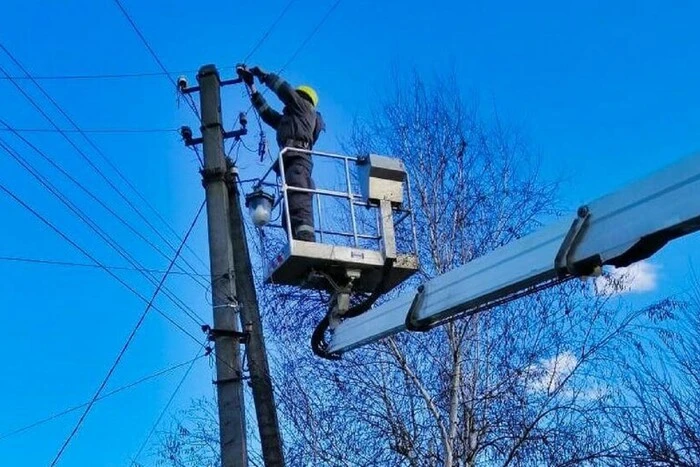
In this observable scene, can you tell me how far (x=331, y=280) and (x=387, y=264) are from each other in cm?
47

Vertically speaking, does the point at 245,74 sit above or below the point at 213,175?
above

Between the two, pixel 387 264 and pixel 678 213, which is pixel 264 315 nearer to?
pixel 387 264

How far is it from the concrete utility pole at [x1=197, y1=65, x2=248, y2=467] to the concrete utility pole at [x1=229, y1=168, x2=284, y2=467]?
223 millimetres

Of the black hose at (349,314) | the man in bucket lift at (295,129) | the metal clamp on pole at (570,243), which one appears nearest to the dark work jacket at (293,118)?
the man in bucket lift at (295,129)

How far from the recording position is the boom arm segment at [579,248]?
3.39 m

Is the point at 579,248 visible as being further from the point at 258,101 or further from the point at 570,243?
the point at 258,101

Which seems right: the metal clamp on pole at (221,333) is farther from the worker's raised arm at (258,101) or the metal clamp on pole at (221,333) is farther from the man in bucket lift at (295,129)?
the worker's raised arm at (258,101)

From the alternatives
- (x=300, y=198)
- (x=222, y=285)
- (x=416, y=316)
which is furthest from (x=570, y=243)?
(x=222, y=285)

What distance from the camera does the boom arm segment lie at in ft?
11.1

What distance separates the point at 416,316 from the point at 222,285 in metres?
2.14

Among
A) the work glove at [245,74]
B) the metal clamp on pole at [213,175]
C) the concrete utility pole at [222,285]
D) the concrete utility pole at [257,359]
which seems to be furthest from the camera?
the work glove at [245,74]

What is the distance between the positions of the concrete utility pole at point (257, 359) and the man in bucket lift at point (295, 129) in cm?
69

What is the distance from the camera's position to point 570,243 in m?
3.88

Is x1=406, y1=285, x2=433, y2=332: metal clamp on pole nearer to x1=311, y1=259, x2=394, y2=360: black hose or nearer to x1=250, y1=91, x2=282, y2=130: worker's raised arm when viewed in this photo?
x1=311, y1=259, x2=394, y2=360: black hose
